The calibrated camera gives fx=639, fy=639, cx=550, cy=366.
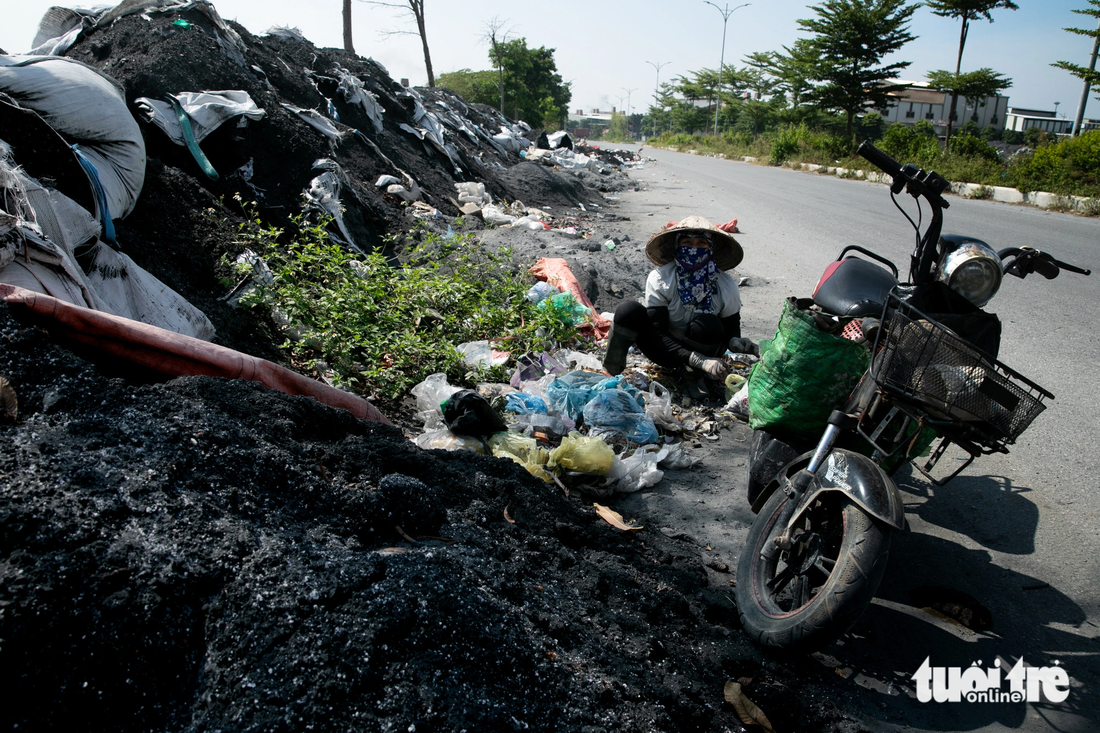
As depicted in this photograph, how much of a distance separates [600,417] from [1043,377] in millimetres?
3231

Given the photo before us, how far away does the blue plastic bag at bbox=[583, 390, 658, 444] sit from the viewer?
372 cm

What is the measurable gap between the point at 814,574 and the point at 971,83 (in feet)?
102

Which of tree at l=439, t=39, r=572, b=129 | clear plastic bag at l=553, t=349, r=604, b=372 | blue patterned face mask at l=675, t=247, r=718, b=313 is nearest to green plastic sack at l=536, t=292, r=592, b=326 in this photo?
clear plastic bag at l=553, t=349, r=604, b=372

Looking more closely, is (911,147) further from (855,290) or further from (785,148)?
(855,290)

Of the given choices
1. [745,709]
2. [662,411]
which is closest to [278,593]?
[745,709]

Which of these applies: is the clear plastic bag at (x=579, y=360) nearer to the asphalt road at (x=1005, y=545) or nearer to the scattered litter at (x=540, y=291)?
the scattered litter at (x=540, y=291)

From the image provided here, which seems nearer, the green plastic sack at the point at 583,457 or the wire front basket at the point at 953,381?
the wire front basket at the point at 953,381

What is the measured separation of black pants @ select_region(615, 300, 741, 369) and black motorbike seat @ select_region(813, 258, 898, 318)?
1.51 m

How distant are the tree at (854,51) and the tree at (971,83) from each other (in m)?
4.37

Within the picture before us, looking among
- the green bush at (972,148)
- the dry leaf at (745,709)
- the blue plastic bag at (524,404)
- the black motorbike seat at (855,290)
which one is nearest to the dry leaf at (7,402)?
the dry leaf at (745,709)

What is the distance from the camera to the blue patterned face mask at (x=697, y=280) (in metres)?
4.34

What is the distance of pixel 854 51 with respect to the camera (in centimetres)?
3159

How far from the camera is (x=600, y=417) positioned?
3738 millimetres

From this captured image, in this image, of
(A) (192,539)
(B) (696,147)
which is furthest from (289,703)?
(B) (696,147)
